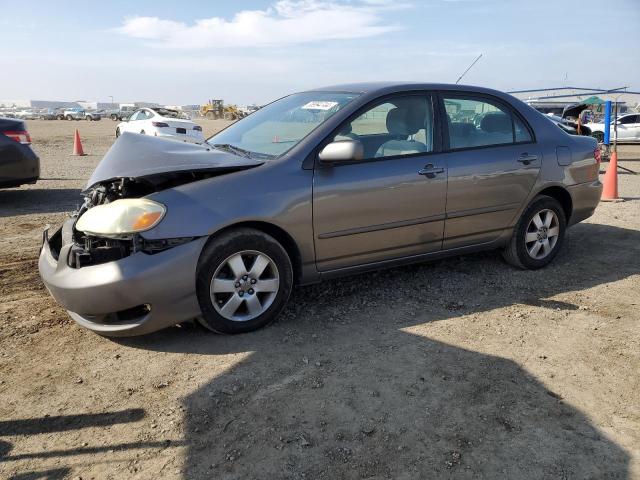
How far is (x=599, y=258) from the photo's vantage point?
18.1ft

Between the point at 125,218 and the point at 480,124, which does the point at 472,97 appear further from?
the point at 125,218

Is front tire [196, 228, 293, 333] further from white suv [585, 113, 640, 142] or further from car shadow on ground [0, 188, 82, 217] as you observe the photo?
white suv [585, 113, 640, 142]

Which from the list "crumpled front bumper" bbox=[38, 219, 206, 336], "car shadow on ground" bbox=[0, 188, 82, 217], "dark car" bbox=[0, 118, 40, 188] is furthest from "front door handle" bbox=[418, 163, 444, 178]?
"dark car" bbox=[0, 118, 40, 188]

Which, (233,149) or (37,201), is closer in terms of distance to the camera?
(233,149)

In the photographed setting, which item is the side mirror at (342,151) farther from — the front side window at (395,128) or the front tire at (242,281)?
the front tire at (242,281)

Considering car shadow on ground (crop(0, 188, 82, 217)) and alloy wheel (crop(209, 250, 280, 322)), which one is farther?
car shadow on ground (crop(0, 188, 82, 217))

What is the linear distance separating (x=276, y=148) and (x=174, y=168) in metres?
0.82

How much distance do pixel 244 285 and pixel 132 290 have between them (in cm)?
72

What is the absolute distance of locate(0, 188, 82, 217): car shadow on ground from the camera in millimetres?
7695

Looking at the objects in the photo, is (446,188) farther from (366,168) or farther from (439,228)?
(366,168)

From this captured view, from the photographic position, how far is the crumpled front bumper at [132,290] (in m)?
Answer: 3.23

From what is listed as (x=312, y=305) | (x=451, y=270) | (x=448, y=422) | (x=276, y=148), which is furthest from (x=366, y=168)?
(x=448, y=422)

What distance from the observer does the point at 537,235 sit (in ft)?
16.5

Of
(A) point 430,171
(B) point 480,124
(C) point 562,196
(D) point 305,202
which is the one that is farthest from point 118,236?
(C) point 562,196
